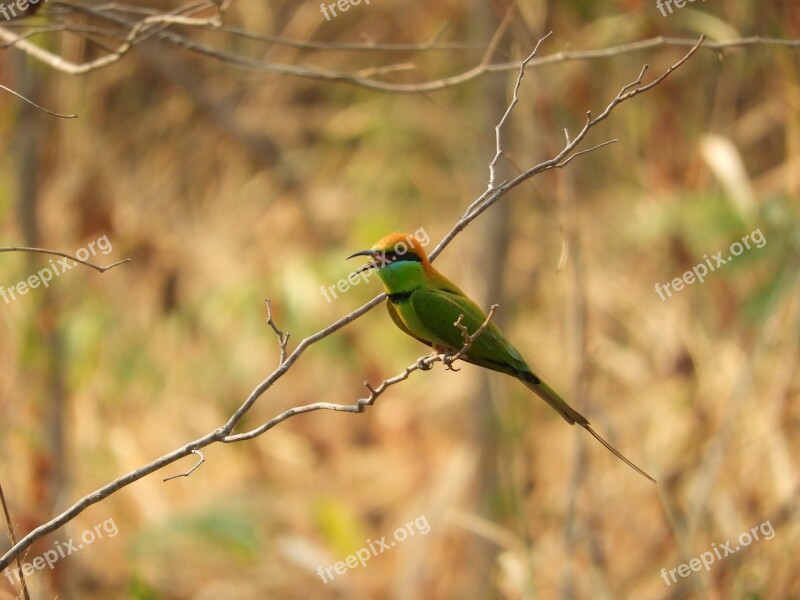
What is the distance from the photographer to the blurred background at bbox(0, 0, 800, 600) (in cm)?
489

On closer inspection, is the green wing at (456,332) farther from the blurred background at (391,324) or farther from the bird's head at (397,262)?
the blurred background at (391,324)

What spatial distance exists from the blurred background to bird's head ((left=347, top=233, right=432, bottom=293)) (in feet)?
5.44

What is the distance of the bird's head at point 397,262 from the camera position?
2676mm

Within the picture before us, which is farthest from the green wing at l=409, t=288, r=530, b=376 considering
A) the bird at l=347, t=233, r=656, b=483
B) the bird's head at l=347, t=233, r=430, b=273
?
the bird's head at l=347, t=233, r=430, b=273

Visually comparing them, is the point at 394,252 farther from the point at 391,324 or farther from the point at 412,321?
the point at 391,324

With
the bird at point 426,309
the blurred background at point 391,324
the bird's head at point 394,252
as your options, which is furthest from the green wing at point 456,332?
the blurred background at point 391,324

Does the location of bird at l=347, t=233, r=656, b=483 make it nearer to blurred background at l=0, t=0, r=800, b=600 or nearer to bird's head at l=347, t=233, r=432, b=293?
bird's head at l=347, t=233, r=432, b=293

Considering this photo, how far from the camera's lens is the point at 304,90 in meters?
8.62

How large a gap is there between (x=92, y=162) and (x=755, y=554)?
4965 millimetres

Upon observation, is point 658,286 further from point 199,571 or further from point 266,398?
point 199,571

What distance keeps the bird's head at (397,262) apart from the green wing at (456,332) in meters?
0.05

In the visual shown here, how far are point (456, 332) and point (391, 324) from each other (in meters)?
4.33

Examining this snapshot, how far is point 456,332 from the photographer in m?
2.68

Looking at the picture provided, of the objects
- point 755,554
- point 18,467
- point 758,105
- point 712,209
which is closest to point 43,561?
point 18,467
